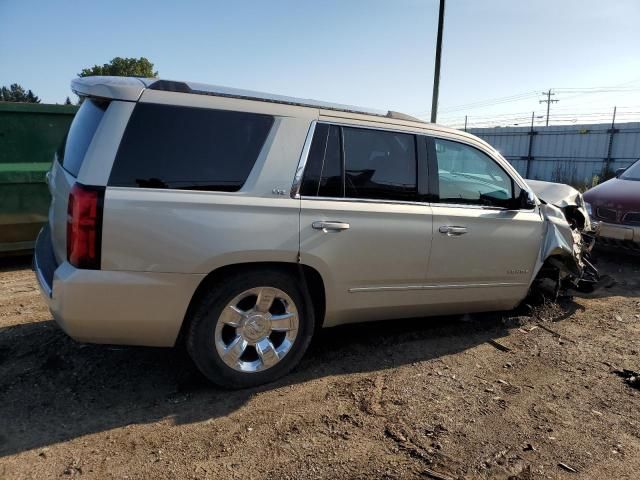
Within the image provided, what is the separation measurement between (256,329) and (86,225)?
4.05 ft

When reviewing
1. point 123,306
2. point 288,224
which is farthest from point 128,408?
point 288,224

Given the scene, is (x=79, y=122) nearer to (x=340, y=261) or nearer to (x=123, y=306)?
(x=123, y=306)

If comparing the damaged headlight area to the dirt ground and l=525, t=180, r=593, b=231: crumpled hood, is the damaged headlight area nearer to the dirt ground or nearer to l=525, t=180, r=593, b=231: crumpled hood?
l=525, t=180, r=593, b=231: crumpled hood

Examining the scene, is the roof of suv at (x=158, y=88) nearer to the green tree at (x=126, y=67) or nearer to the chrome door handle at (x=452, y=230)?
the chrome door handle at (x=452, y=230)

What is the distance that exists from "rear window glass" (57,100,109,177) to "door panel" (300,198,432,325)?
4.43 ft

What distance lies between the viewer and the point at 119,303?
3078 mm

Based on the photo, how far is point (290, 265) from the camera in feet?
11.6

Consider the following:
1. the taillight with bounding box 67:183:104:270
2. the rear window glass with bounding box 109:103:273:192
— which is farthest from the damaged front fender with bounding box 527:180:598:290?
the taillight with bounding box 67:183:104:270

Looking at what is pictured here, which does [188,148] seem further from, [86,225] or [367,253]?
[367,253]

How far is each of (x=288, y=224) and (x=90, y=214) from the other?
3.85 feet

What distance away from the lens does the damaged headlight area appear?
477 cm

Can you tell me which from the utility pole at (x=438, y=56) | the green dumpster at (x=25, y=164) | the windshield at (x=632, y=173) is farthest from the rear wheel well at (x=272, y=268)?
the utility pole at (x=438, y=56)

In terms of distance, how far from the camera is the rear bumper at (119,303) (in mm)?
3000

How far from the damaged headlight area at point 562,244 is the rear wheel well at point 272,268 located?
2.16m
